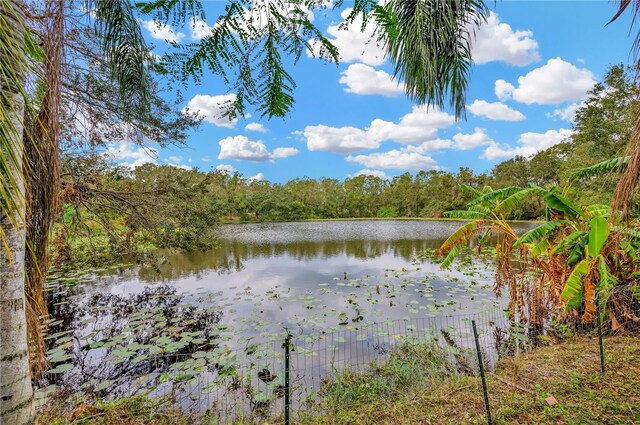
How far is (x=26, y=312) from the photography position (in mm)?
1348

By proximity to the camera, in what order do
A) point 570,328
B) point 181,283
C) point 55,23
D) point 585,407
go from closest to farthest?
→ point 55,23
point 585,407
point 570,328
point 181,283

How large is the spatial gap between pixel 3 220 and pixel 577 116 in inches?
839

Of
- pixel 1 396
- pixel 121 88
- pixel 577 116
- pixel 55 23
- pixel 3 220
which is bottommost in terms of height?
pixel 1 396

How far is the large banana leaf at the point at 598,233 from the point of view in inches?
147

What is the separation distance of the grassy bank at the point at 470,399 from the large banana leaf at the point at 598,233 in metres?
1.37

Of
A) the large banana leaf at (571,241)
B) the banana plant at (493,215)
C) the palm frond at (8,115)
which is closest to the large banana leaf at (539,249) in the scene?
the large banana leaf at (571,241)

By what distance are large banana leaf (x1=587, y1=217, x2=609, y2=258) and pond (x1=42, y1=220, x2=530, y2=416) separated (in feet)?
7.49

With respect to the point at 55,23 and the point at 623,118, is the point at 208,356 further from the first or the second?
the point at 623,118

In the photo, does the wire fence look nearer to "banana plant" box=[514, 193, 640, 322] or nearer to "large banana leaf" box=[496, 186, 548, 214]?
"banana plant" box=[514, 193, 640, 322]

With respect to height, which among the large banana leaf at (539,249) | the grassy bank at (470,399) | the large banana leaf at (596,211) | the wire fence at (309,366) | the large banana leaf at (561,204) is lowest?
the wire fence at (309,366)

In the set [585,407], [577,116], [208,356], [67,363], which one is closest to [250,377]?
[208,356]

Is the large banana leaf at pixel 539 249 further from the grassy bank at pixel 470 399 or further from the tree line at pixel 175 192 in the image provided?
the grassy bank at pixel 470 399

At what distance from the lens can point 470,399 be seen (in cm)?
294

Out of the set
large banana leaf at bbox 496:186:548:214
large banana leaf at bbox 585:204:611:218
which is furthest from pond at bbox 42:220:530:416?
large banana leaf at bbox 585:204:611:218
